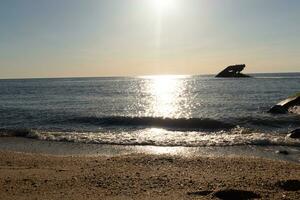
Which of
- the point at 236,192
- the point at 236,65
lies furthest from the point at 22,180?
the point at 236,65

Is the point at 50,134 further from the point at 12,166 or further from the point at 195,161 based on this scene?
the point at 195,161

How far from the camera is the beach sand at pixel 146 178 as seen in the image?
432 inches

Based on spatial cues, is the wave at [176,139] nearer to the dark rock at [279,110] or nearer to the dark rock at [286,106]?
the dark rock at [279,110]

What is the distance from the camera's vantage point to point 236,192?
10703mm

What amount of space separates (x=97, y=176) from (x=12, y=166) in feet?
13.7

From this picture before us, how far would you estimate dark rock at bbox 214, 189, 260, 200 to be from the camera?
10.4 metres

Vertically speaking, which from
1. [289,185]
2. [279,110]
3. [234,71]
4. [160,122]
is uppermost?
[234,71]

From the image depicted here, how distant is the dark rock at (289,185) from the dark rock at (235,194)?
1.29 m

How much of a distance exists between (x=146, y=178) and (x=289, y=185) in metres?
4.40

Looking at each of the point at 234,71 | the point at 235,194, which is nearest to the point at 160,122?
the point at 235,194

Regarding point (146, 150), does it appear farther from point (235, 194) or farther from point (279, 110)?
point (279, 110)

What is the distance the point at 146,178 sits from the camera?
1299cm

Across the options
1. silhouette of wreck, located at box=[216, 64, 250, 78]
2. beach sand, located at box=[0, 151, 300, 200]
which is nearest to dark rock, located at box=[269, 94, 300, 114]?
beach sand, located at box=[0, 151, 300, 200]

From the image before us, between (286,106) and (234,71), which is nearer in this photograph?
(286,106)
